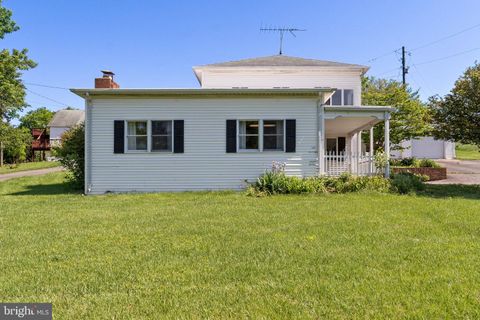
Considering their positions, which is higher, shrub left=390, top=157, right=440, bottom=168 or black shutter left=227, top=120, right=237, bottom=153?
black shutter left=227, top=120, right=237, bottom=153

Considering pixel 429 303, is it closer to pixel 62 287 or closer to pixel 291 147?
pixel 62 287

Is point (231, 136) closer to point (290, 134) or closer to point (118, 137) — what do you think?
point (290, 134)

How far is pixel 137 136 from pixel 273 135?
4.73 metres

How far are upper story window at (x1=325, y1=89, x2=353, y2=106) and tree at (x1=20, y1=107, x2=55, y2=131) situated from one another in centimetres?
5783

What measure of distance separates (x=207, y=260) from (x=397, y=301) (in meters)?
2.19

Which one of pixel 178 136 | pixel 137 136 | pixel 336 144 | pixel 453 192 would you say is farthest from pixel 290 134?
pixel 336 144

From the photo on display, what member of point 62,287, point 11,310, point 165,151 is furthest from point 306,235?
point 165,151

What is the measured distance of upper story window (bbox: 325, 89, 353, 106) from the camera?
16.3m

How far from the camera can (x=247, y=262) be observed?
4.06 metres

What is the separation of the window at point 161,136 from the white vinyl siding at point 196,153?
0.25 meters

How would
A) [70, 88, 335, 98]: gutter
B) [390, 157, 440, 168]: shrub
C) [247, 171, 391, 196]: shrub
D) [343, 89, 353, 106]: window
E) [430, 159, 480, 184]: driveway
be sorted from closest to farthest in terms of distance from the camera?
[247, 171, 391, 196]: shrub, [70, 88, 335, 98]: gutter, [430, 159, 480, 184]: driveway, [343, 89, 353, 106]: window, [390, 157, 440, 168]: shrub

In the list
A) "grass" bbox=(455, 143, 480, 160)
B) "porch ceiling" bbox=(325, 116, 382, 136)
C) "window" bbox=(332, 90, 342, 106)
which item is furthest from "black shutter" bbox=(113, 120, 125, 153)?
"grass" bbox=(455, 143, 480, 160)

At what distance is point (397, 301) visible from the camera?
3.00 m

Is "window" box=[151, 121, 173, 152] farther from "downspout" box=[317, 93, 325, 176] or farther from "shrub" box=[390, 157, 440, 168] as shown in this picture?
"shrub" box=[390, 157, 440, 168]
